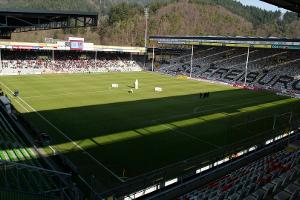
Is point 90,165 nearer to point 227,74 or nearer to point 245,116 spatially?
point 245,116

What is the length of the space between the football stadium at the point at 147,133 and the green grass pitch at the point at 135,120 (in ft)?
0.31

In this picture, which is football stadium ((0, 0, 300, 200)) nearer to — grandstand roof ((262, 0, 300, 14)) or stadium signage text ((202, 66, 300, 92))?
grandstand roof ((262, 0, 300, 14))

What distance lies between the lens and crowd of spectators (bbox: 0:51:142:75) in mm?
58906

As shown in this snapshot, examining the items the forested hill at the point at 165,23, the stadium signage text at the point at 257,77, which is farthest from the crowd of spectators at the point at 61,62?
the forested hill at the point at 165,23

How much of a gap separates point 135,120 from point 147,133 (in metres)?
3.67

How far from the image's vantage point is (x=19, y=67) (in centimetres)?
5866

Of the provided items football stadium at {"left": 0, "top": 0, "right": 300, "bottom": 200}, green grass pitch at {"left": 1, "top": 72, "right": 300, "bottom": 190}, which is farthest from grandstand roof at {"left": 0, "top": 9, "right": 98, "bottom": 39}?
green grass pitch at {"left": 1, "top": 72, "right": 300, "bottom": 190}

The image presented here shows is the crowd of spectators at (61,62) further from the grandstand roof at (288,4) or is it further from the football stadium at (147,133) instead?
the grandstand roof at (288,4)

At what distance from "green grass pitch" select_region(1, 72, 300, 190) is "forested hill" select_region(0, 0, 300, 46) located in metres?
81.3

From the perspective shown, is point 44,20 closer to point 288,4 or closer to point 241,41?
point 288,4

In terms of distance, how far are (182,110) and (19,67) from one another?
39.0 m

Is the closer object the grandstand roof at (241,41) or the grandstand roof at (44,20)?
the grandstand roof at (44,20)

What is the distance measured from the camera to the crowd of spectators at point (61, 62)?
58.9 m

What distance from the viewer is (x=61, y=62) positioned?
65.2 meters
